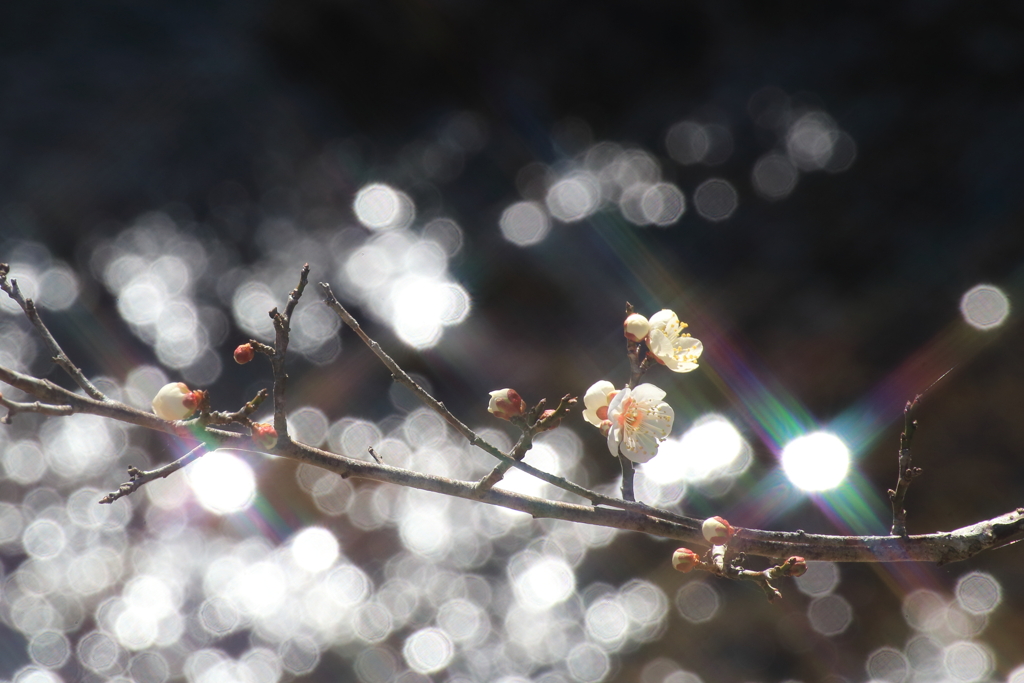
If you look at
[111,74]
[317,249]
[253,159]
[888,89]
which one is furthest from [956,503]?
[111,74]

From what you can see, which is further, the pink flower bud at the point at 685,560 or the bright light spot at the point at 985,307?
the bright light spot at the point at 985,307

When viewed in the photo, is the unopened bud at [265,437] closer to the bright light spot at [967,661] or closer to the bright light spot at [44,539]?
the bright light spot at [967,661]

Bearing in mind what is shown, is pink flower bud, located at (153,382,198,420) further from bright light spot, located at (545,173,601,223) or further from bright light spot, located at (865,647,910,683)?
bright light spot, located at (545,173,601,223)

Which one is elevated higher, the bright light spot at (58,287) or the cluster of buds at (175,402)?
the bright light spot at (58,287)

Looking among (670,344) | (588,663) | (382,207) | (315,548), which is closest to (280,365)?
(670,344)

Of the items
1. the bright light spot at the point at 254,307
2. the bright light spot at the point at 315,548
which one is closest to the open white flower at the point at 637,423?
the bright light spot at the point at 315,548

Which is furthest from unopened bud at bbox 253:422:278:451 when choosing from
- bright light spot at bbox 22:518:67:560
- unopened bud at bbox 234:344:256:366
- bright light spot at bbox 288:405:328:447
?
bright light spot at bbox 22:518:67:560

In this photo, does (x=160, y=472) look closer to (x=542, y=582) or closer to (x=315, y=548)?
(x=542, y=582)
